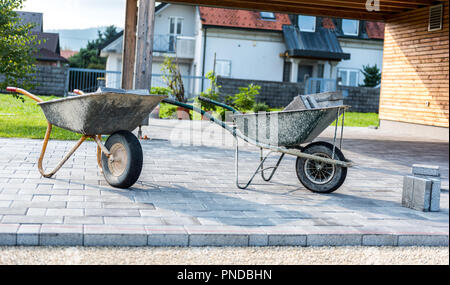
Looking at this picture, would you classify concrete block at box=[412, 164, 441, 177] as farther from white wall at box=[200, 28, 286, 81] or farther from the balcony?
the balcony

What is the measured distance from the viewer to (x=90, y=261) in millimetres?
3111

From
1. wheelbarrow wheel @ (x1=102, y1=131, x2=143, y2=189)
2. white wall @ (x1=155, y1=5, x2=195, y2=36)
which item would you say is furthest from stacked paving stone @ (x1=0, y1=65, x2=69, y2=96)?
wheelbarrow wheel @ (x1=102, y1=131, x2=143, y2=189)

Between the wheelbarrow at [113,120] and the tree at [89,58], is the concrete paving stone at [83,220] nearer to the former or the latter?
the wheelbarrow at [113,120]

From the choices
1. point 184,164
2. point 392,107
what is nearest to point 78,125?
point 184,164

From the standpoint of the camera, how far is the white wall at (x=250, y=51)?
88.2 feet

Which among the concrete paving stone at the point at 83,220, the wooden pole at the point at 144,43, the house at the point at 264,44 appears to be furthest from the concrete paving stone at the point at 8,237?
the house at the point at 264,44

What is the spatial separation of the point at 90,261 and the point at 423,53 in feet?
39.3

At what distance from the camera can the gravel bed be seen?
312 centimetres

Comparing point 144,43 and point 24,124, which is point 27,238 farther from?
point 24,124

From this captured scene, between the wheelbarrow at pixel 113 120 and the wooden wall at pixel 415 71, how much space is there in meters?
8.86

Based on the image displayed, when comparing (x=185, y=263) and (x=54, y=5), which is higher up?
(x=54, y=5)

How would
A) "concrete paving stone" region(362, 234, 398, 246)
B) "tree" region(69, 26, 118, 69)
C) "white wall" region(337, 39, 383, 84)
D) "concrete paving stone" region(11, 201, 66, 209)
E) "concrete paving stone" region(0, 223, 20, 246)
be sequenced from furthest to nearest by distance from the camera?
"tree" region(69, 26, 118, 69) → "white wall" region(337, 39, 383, 84) → "concrete paving stone" region(11, 201, 66, 209) → "concrete paving stone" region(362, 234, 398, 246) → "concrete paving stone" region(0, 223, 20, 246)
